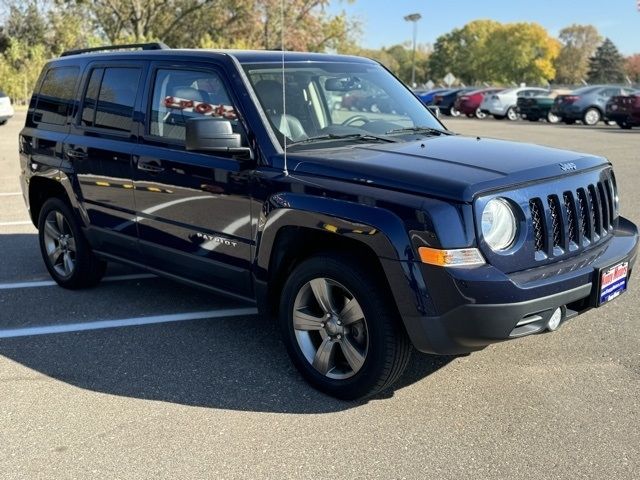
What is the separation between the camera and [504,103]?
109 feet

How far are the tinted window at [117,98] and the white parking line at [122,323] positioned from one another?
1391 millimetres

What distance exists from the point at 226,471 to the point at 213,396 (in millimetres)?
788

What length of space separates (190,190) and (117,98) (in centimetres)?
120

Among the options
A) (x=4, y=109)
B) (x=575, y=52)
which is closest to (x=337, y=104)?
(x=4, y=109)

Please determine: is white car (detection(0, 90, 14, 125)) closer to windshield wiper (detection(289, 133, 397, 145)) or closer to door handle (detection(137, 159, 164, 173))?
door handle (detection(137, 159, 164, 173))

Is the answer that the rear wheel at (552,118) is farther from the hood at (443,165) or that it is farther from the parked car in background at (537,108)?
the hood at (443,165)

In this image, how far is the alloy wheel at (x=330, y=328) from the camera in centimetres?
373

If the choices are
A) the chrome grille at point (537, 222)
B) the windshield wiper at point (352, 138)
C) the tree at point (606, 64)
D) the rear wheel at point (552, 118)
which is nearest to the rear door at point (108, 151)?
the windshield wiper at point (352, 138)

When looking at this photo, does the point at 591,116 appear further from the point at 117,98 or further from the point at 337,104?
the point at 117,98

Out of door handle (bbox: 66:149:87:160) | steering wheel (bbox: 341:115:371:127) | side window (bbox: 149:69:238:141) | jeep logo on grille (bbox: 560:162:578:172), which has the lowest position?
door handle (bbox: 66:149:87:160)

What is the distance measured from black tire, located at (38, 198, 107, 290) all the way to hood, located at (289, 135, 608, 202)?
2508 millimetres

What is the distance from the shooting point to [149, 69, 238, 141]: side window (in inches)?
172

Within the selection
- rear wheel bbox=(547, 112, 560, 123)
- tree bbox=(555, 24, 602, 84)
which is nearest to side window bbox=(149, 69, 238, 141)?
rear wheel bbox=(547, 112, 560, 123)

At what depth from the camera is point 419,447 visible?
333 cm
